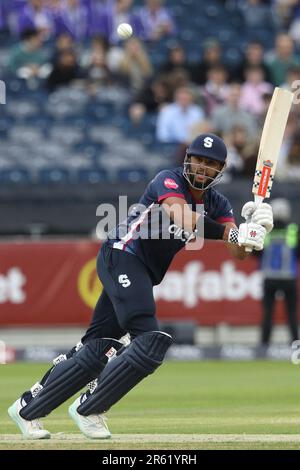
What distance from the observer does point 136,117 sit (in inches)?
616

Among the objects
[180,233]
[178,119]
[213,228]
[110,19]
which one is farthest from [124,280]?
[110,19]

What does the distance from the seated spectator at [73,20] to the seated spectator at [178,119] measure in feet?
7.64

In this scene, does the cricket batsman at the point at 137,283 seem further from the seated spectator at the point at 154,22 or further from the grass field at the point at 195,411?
the seated spectator at the point at 154,22

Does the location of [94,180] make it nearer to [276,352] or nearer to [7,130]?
[7,130]

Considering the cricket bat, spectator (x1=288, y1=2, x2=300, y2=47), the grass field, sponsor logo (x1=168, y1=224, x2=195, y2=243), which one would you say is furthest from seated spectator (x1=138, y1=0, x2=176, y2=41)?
sponsor logo (x1=168, y1=224, x2=195, y2=243)

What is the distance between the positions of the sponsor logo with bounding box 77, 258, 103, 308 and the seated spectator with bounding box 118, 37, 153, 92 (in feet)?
11.8

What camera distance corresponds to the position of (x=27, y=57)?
16297mm

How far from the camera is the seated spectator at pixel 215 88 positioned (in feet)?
52.6

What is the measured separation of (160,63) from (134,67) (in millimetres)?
619

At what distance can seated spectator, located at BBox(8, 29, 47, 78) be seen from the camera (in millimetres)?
16125

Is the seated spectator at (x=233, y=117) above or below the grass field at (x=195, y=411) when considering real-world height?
A: above

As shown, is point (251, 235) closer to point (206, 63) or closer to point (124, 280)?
point (124, 280)

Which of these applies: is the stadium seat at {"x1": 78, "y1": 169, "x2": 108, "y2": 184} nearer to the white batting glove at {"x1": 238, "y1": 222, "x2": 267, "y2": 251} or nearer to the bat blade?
the bat blade

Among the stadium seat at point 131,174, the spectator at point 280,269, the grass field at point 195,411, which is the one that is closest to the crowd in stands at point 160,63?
the stadium seat at point 131,174
